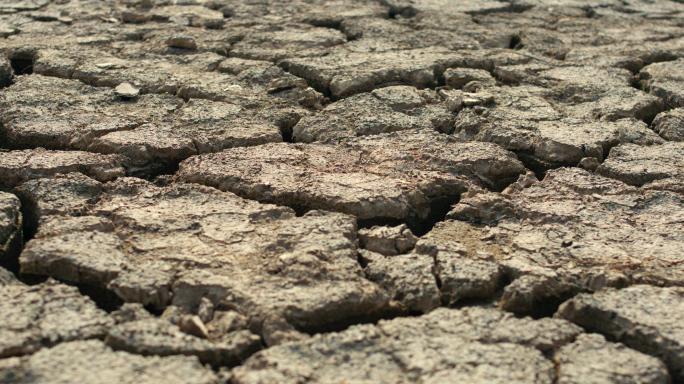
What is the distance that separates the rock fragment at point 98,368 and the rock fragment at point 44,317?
0.03m

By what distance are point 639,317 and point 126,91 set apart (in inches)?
78.8

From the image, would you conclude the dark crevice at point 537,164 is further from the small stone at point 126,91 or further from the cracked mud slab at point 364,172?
the small stone at point 126,91

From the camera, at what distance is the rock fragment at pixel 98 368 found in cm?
113

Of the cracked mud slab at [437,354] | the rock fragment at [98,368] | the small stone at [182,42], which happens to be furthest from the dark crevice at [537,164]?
the small stone at [182,42]

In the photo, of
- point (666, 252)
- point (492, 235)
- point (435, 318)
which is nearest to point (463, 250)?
point (492, 235)

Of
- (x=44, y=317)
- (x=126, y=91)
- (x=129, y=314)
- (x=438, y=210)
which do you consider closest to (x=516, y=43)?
(x=438, y=210)

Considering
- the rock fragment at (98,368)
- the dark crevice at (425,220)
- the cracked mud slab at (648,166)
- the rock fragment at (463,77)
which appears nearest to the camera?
the rock fragment at (98,368)

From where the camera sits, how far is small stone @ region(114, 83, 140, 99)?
246 cm

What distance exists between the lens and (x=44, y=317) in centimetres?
128

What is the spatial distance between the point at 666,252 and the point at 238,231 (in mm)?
1114

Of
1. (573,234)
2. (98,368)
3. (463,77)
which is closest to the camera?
(98,368)

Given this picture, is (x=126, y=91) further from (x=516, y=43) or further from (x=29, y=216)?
(x=516, y=43)

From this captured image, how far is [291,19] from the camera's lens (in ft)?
11.6

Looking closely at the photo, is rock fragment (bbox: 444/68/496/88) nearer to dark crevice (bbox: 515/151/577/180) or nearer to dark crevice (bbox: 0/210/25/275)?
dark crevice (bbox: 515/151/577/180)
